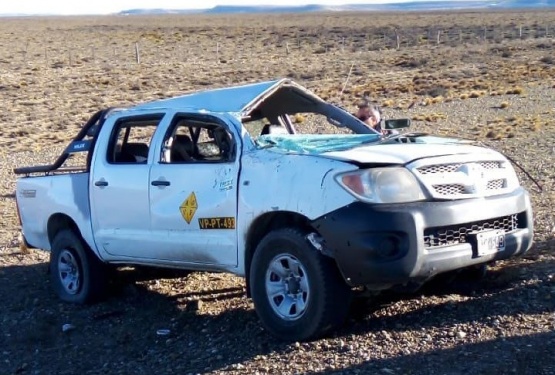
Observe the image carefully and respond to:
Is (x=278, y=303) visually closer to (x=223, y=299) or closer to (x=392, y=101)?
(x=223, y=299)

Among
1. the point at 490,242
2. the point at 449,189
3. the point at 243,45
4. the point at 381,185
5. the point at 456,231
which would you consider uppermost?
the point at 381,185

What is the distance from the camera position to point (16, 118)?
3034 centimetres

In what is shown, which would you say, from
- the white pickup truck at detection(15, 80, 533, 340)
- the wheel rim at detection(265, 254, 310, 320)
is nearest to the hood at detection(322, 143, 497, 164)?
the white pickup truck at detection(15, 80, 533, 340)

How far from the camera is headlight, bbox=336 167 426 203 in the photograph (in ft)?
19.9

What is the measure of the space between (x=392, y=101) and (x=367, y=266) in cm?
2594

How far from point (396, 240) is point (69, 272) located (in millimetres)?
3561

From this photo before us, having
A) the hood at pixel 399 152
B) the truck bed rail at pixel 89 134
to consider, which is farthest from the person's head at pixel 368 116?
the hood at pixel 399 152

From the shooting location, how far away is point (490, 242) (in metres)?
6.46

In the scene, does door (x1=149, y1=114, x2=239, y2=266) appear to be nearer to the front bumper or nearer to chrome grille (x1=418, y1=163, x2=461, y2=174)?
the front bumper

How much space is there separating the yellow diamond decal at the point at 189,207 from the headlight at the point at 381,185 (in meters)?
1.37

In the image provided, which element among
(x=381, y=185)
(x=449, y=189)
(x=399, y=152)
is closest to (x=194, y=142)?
(x=399, y=152)

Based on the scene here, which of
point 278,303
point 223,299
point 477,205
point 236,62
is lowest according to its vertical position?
point 236,62

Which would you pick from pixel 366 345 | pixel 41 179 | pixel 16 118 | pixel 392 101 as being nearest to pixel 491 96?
pixel 392 101

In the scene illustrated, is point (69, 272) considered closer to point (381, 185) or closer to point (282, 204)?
point (282, 204)
